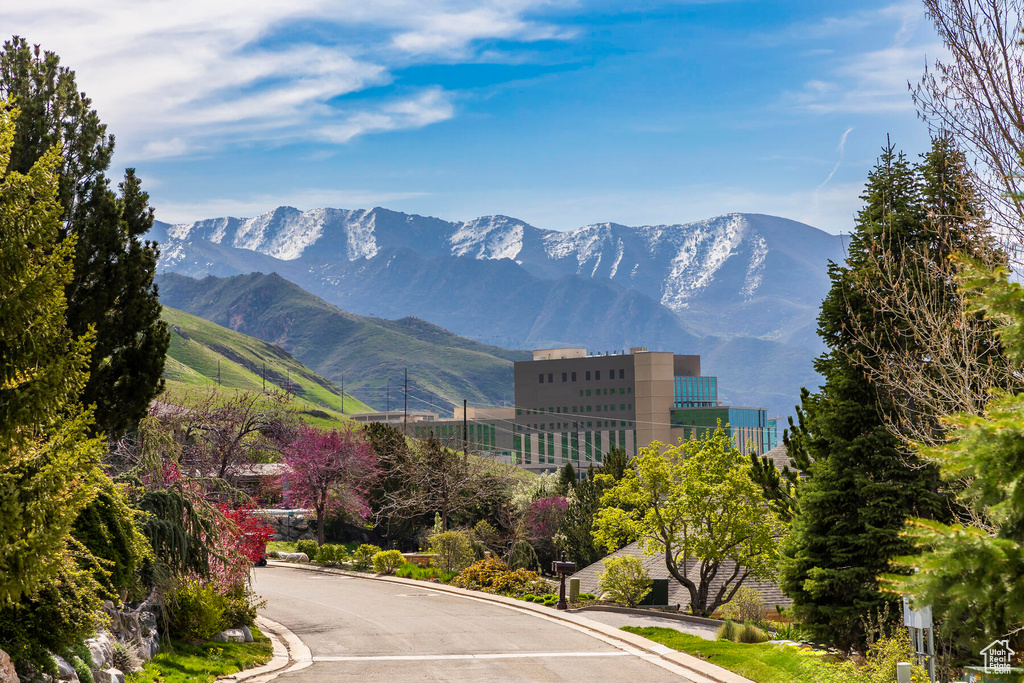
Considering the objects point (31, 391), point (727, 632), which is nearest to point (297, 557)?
point (727, 632)

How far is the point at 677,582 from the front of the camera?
35.9 meters

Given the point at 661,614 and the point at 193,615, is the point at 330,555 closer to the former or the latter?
the point at 661,614

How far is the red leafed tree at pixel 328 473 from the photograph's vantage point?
160 feet

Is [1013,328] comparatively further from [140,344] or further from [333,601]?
[333,601]

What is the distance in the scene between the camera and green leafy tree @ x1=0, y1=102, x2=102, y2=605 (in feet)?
29.2

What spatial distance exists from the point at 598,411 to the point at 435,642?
14516 cm

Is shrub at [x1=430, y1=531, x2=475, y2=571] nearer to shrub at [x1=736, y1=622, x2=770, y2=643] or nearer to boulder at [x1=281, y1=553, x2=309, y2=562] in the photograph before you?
boulder at [x1=281, y1=553, x2=309, y2=562]

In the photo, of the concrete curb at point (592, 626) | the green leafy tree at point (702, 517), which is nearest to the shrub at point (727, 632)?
the concrete curb at point (592, 626)

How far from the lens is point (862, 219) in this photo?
20703 mm

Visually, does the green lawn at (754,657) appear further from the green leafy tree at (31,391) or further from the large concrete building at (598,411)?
the large concrete building at (598,411)

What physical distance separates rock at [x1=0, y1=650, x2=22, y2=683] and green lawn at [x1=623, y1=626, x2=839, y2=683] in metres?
13.0

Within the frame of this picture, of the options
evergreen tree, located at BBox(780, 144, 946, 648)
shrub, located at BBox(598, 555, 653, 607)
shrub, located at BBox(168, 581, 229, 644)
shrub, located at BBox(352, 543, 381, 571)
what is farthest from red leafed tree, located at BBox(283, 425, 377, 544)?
evergreen tree, located at BBox(780, 144, 946, 648)

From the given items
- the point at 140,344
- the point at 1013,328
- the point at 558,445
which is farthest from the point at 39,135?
the point at 558,445

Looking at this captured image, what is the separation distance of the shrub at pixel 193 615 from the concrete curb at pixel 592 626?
10.6m
